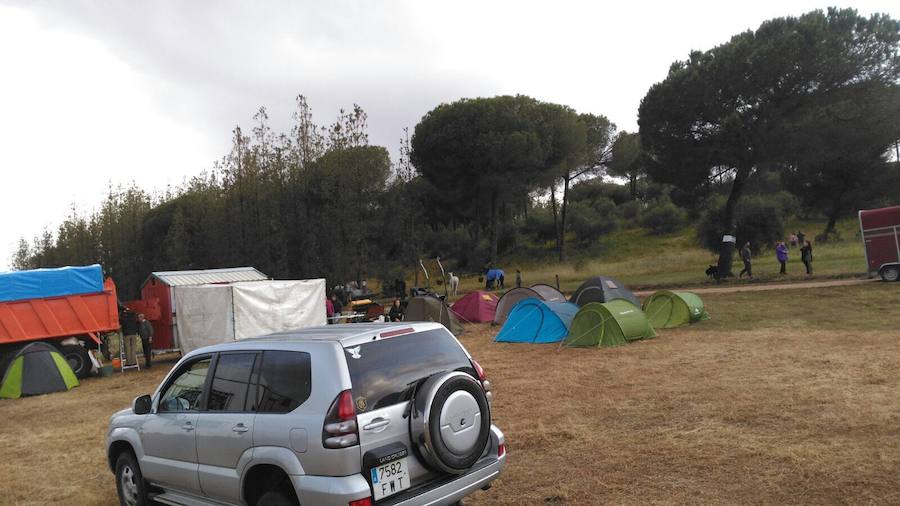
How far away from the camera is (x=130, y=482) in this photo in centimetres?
506

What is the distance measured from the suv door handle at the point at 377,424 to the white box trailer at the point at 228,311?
39.4 feet

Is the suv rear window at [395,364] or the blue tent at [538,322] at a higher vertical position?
the suv rear window at [395,364]

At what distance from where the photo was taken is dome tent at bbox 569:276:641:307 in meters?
15.6

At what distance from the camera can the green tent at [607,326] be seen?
12.8 m

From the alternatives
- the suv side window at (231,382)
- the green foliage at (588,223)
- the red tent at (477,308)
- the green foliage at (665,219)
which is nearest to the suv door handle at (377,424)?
the suv side window at (231,382)

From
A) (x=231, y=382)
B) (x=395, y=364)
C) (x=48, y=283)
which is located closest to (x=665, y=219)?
(x=48, y=283)

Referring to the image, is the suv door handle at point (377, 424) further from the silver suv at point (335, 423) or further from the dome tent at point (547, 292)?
the dome tent at point (547, 292)

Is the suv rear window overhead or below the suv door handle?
overhead

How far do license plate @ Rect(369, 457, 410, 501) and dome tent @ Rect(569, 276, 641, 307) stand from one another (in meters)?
12.5

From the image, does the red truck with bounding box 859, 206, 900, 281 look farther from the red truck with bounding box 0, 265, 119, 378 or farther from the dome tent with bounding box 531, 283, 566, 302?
the red truck with bounding box 0, 265, 119, 378

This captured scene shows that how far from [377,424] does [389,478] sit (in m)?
0.31

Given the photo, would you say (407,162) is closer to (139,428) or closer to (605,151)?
(605,151)

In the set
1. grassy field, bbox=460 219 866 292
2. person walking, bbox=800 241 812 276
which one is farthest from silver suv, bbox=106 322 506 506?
person walking, bbox=800 241 812 276

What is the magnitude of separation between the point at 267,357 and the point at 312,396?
605 millimetres
